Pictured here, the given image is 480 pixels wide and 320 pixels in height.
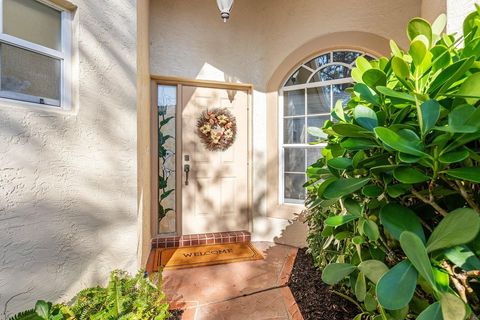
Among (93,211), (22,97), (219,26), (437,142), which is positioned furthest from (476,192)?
(219,26)

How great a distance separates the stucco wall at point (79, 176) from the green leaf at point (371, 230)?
1.59 meters

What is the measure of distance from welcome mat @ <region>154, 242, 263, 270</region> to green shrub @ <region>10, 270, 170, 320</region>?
121 cm

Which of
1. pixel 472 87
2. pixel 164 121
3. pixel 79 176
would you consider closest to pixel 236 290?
pixel 79 176

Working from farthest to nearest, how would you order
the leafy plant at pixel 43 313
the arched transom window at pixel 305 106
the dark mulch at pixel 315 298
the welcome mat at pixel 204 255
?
1. the arched transom window at pixel 305 106
2. the welcome mat at pixel 204 255
3. the dark mulch at pixel 315 298
4. the leafy plant at pixel 43 313

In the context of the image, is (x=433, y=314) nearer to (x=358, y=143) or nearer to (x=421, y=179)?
(x=421, y=179)

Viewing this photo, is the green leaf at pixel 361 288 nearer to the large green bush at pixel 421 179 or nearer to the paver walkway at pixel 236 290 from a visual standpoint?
the large green bush at pixel 421 179

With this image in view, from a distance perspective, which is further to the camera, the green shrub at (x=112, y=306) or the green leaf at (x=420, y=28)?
the green shrub at (x=112, y=306)

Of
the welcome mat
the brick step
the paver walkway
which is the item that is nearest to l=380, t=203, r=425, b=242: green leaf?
the paver walkway

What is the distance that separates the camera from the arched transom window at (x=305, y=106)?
298 cm

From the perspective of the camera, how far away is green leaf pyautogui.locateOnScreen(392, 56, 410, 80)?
0.62m

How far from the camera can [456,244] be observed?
506 mm

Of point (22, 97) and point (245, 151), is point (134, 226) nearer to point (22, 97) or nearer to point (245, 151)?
point (22, 97)

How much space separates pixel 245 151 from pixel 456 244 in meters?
3.10

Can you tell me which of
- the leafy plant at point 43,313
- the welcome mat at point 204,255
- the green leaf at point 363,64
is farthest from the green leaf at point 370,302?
the welcome mat at point 204,255
